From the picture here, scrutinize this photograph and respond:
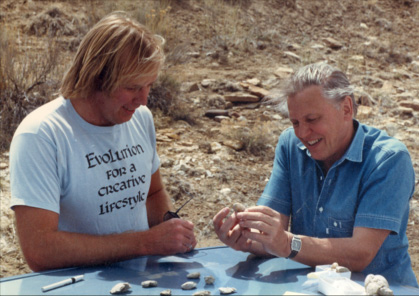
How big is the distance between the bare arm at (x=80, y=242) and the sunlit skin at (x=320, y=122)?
2.10 ft

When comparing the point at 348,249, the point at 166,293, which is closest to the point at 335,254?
the point at 348,249

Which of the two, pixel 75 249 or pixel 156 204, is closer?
pixel 75 249

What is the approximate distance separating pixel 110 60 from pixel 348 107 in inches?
40.8

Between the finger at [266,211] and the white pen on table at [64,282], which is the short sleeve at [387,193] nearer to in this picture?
the finger at [266,211]

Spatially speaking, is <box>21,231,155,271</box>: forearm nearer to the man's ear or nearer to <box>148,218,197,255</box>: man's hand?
<box>148,218,197,255</box>: man's hand

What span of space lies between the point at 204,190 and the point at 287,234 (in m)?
2.78

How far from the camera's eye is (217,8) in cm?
875

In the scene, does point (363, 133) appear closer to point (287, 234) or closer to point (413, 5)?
point (287, 234)

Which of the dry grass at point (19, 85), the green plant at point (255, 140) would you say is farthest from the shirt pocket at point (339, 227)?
the dry grass at point (19, 85)

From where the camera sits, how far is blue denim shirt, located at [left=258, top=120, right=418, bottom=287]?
2.26m

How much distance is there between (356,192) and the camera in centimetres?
236

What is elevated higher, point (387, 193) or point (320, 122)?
point (320, 122)

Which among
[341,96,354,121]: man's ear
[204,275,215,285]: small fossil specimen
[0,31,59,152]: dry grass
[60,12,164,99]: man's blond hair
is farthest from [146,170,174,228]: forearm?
[0,31,59,152]: dry grass

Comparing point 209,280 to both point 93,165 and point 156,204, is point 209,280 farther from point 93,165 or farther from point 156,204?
point 156,204
